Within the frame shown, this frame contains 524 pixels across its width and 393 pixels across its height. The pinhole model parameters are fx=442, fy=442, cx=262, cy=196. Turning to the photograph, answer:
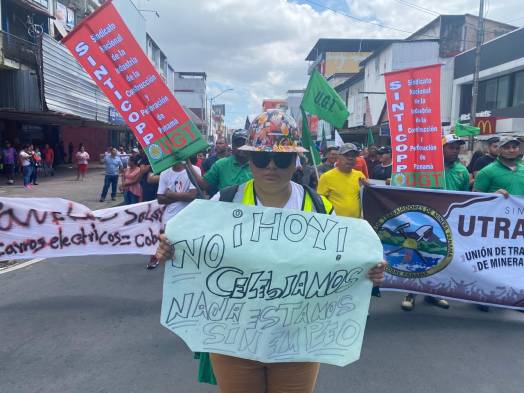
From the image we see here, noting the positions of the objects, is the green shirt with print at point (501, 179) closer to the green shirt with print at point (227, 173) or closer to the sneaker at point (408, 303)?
the sneaker at point (408, 303)

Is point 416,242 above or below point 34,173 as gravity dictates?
above

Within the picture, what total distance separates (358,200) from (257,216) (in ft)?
10.1

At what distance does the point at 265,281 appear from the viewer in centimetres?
198

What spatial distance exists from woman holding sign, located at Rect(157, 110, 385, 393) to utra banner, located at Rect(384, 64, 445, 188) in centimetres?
345

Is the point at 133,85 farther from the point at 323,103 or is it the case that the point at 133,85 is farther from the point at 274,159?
the point at 323,103

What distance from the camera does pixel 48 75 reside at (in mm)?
15492

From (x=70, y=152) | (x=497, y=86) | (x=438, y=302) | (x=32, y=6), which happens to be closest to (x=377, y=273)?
(x=438, y=302)

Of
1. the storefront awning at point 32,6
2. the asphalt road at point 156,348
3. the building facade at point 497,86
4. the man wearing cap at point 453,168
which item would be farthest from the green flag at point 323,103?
the storefront awning at point 32,6

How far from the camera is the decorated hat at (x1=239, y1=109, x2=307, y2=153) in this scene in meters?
2.05

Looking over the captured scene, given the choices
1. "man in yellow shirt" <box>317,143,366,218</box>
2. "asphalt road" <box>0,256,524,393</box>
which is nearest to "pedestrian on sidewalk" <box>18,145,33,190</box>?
"asphalt road" <box>0,256,524,393</box>

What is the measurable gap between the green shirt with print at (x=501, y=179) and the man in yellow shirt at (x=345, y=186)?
4.53 feet

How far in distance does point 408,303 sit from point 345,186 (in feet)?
4.85

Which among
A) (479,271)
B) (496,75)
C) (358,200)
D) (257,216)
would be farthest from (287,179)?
(496,75)

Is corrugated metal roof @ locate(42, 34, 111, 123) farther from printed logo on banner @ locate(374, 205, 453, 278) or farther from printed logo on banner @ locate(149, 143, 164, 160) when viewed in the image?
printed logo on banner @ locate(374, 205, 453, 278)
